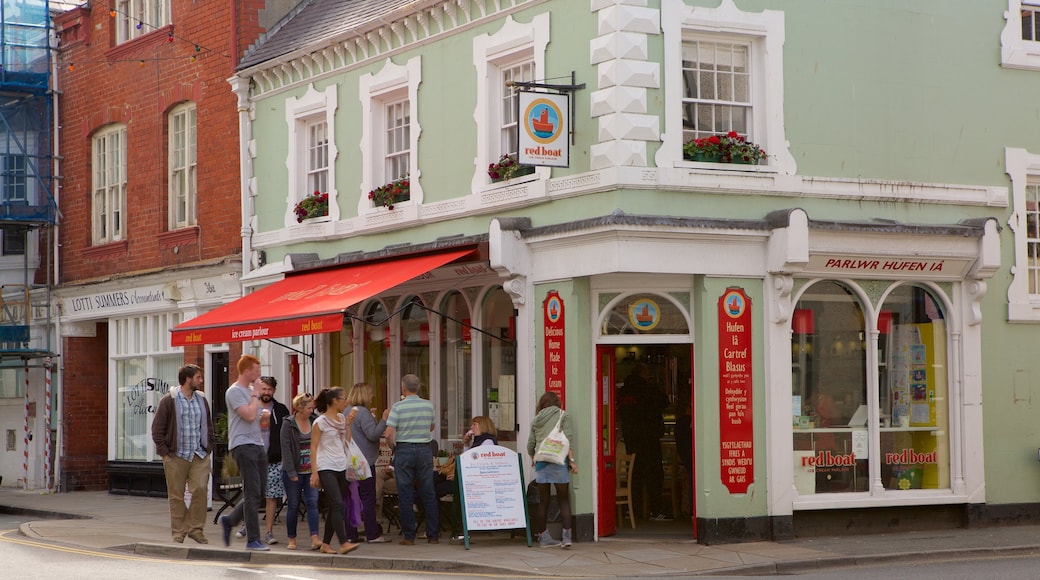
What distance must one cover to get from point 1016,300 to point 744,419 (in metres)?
4.18

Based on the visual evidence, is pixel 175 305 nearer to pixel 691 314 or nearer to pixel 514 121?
pixel 514 121

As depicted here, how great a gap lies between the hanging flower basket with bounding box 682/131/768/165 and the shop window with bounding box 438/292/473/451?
13.7ft

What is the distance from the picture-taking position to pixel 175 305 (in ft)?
79.4

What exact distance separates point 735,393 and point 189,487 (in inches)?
240

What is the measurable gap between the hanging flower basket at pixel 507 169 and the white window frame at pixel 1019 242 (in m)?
5.88

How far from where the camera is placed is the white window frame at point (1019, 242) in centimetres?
1698

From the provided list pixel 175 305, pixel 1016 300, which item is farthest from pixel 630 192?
pixel 175 305

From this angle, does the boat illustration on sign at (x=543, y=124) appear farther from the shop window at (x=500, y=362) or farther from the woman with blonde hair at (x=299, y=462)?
the woman with blonde hair at (x=299, y=462)

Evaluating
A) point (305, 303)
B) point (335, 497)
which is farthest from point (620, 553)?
point (305, 303)

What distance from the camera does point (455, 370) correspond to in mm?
18625

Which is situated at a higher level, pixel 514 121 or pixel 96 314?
pixel 514 121

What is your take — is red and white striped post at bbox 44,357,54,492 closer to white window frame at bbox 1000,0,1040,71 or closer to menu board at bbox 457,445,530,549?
menu board at bbox 457,445,530,549

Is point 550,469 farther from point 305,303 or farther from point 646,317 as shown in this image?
point 305,303

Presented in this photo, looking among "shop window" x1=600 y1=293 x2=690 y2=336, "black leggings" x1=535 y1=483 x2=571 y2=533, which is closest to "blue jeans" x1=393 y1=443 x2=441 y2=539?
"black leggings" x1=535 y1=483 x2=571 y2=533
